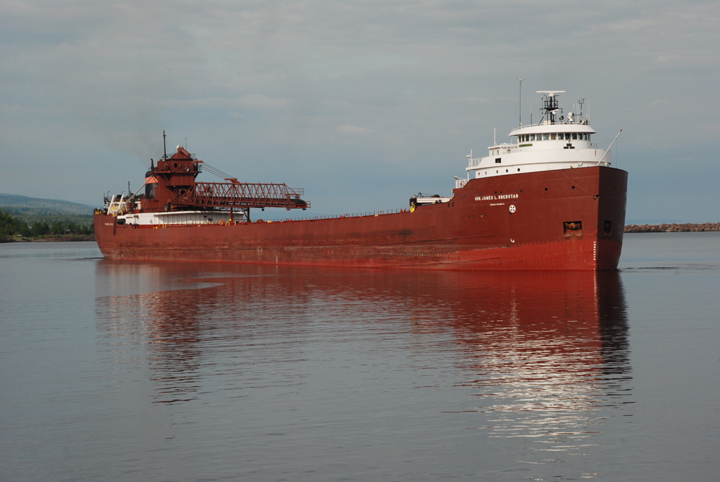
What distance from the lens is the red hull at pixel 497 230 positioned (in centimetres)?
3759

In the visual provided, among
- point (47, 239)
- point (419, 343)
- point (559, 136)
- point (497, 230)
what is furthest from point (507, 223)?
point (47, 239)

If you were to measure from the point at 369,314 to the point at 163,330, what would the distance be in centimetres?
766

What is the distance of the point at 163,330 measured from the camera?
2230 cm

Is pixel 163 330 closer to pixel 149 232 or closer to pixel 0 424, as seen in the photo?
pixel 0 424

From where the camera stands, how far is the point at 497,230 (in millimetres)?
40031

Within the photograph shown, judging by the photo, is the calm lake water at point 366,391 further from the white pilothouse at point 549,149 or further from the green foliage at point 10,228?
the green foliage at point 10,228

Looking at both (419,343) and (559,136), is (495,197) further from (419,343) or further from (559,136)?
(419,343)

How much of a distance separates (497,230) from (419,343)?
22.6 metres

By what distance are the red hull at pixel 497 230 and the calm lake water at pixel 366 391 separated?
33.9 feet

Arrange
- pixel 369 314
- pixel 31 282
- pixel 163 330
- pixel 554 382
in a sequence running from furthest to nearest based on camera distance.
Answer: pixel 31 282 < pixel 369 314 < pixel 163 330 < pixel 554 382

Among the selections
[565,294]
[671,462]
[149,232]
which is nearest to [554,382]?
[671,462]

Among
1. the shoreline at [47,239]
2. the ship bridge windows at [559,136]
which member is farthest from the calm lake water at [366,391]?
the shoreline at [47,239]

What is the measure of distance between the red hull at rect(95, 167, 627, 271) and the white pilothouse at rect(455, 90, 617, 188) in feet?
6.92

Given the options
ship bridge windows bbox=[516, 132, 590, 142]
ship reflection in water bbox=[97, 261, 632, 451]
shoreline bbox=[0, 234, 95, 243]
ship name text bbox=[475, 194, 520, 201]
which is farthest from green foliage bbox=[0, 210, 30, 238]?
ship bridge windows bbox=[516, 132, 590, 142]
